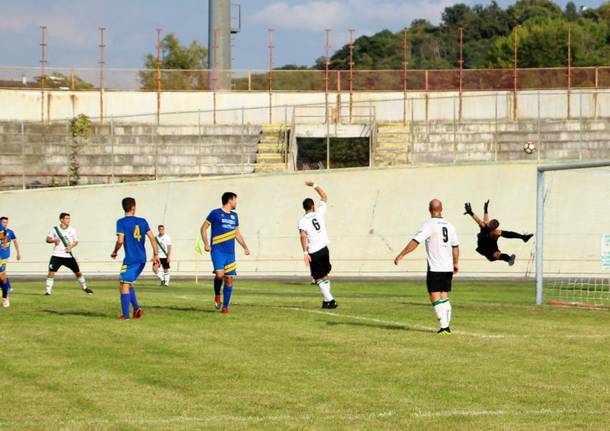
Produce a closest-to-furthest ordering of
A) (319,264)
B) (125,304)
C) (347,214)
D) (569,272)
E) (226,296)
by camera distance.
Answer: (125,304) < (226,296) < (319,264) < (569,272) < (347,214)

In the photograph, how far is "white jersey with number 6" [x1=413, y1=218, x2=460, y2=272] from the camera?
1686 centimetres

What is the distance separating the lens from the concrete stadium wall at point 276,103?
5834 centimetres

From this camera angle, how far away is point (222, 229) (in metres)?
20.2

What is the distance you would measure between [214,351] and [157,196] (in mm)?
32629

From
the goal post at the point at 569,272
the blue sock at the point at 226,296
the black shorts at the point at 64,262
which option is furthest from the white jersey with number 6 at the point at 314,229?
the black shorts at the point at 64,262

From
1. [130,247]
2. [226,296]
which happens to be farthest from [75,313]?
[226,296]

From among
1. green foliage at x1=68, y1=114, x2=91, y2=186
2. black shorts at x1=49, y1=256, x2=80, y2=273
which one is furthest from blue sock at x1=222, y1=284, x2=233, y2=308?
green foliage at x1=68, y1=114, x2=91, y2=186

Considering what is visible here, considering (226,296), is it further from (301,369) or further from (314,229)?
(301,369)

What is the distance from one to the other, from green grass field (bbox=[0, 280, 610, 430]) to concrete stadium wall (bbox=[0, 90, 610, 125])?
37.9 metres

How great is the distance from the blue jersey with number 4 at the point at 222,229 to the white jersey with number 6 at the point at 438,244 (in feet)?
14.8

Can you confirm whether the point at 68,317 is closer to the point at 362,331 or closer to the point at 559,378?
the point at 362,331

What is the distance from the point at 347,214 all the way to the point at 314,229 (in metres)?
22.1

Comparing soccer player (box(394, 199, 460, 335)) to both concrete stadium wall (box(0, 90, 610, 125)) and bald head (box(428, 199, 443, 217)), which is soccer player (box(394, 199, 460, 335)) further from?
concrete stadium wall (box(0, 90, 610, 125))

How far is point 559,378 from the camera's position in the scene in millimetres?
12508
